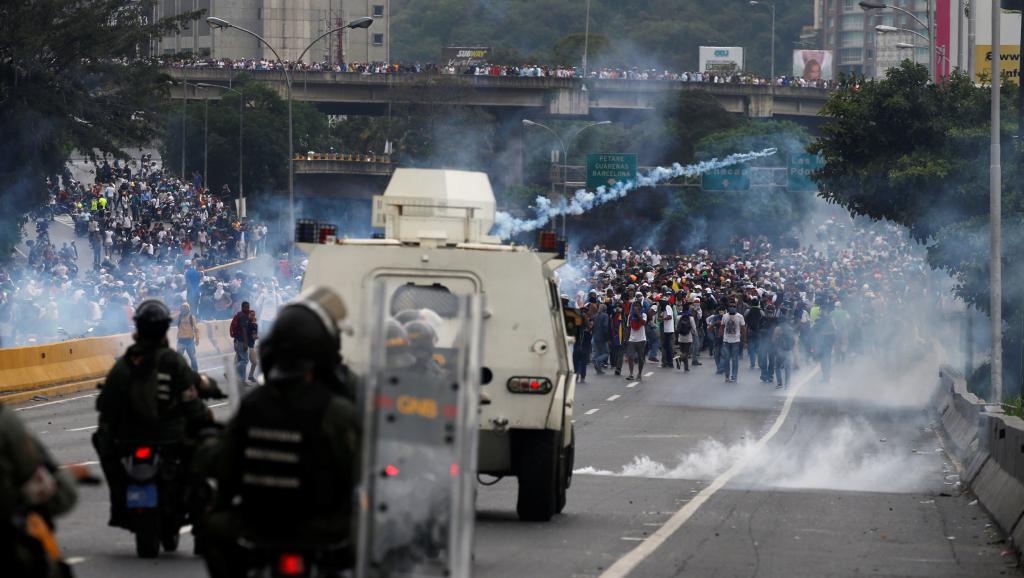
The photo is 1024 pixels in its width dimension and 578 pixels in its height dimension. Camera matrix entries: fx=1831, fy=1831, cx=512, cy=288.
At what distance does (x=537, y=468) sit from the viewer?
13867 millimetres

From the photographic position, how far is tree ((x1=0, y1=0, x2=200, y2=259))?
51.1 m

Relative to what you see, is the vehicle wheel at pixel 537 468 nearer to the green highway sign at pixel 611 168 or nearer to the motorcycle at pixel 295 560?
→ the motorcycle at pixel 295 560

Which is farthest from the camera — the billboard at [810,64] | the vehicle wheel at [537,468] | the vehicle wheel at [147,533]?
the billboard at [810,64]

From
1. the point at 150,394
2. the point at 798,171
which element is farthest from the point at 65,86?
the point at 150,394

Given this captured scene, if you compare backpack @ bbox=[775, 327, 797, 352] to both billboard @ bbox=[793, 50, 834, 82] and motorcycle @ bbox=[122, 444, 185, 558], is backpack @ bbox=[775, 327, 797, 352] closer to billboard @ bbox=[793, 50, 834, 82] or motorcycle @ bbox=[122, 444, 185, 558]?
motorcycle @ bbox=[122, 444, 185, 558]

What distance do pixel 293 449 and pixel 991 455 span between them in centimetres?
1223

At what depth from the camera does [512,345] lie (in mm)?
13836

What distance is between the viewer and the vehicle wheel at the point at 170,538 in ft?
38.2

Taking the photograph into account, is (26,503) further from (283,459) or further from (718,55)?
(718,55)

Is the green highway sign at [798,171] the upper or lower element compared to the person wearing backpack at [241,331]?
upper

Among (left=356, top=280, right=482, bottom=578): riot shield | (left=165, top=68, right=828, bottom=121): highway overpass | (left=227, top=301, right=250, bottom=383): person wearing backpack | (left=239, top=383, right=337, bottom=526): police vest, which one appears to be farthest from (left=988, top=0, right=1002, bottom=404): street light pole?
(left=165, top=68, right=828, bottom=121): highway overpass

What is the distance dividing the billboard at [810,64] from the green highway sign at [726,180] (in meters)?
129

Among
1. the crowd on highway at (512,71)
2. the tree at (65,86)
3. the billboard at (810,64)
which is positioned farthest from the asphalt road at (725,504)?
the billboard at (810,64)

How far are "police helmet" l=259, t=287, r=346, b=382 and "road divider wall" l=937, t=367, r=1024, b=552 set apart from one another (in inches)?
306
